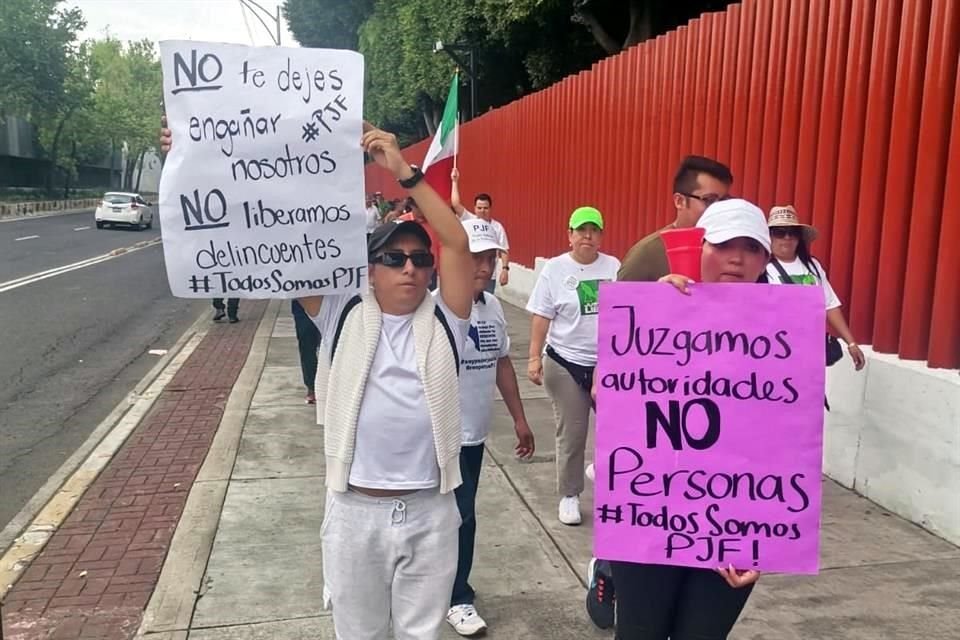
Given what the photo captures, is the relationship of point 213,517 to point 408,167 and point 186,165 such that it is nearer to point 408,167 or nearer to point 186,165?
point 186,165

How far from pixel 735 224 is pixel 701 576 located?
0.99 meters

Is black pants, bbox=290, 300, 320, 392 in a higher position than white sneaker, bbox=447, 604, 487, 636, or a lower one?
higher

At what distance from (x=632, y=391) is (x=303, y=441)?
4340mm

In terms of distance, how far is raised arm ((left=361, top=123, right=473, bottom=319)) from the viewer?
8.16 ft

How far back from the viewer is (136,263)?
69.3ft

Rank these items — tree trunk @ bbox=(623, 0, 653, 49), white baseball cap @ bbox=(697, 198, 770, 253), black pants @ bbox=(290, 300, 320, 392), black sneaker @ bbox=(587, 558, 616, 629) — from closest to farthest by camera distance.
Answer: white baseball cap @ bbox=(697, 198, 770, 253)
black sneaker @ bbox=(587, 558, 616, 629)
black pants @ bbox=(290, 300, 320, 392)
tree trunk @ bbox=(623, 0, 653, 49)

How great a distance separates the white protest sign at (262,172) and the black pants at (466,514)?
3.75ft

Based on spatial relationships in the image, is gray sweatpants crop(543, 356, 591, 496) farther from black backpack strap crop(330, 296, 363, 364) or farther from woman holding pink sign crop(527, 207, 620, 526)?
black backpack strap crop(330, 296, 363, 364)

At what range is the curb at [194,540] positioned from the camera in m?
3.66

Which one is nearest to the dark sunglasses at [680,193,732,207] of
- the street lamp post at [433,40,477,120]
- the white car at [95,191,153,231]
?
the street lamp post at [433,40,477,120]

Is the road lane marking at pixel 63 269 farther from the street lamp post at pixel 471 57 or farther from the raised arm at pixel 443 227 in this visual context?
the raised arm at pixel 443 227

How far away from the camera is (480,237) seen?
148 inches

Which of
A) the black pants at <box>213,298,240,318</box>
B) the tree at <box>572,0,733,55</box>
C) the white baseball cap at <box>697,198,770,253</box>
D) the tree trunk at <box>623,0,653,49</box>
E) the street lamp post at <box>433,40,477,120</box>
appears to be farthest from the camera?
the street lamp post at <box>433,40,477,120</box>

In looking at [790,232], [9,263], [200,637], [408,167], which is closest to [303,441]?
[200,637]
